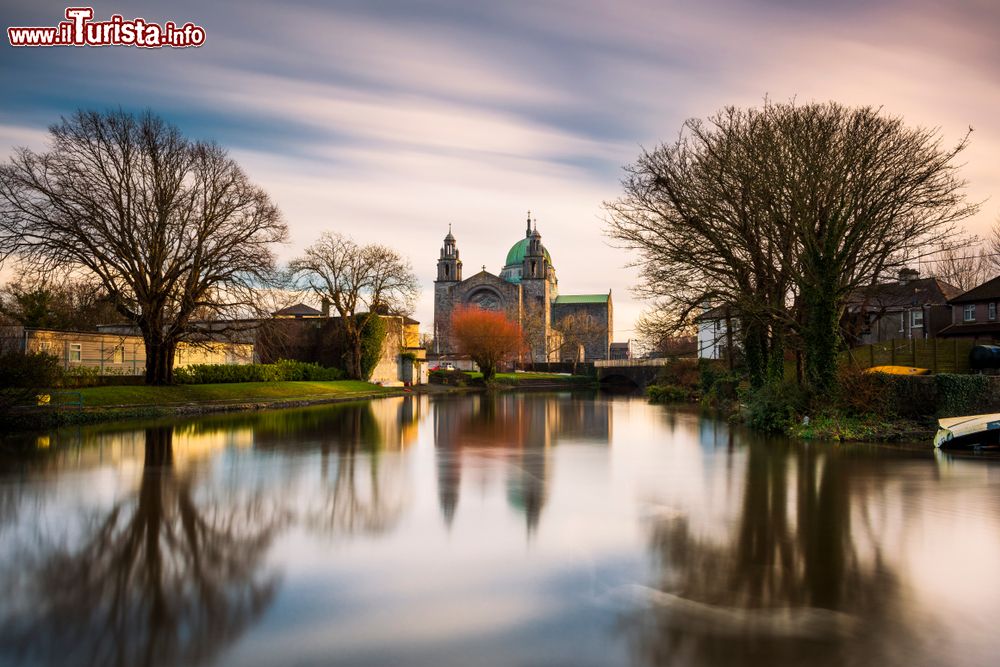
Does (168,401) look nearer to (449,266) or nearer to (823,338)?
(823,338)

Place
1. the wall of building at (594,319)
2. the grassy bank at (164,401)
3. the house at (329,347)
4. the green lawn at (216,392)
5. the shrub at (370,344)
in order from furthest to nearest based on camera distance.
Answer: the wall of building at (594,319) < the shrub at (370,344) < the house at (329,347) < the green lawn at (216,392) < the grassy bank at (164,401)

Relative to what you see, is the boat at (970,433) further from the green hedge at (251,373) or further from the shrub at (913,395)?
the green hedge at (251,373)

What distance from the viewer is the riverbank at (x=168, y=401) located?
19.8m

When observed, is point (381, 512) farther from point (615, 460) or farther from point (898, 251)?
point (898, 251)

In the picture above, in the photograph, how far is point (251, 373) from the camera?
Answer: 114 feet

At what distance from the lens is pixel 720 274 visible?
20984mm

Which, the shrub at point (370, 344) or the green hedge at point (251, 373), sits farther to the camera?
the shrub at point (370, 344)

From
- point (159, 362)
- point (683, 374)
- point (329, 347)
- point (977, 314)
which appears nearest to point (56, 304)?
point (329, 347)

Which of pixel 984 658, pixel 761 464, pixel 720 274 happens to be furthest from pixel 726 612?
pixel 720 274

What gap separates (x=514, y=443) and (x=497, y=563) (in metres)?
10.1

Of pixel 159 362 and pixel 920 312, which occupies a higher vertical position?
pixel 920 312

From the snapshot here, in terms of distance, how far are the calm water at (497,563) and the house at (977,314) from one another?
2847 cm

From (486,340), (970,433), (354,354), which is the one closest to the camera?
(970,433)

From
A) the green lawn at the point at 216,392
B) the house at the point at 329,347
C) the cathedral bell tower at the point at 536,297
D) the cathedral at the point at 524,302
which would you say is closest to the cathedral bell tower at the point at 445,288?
the cathedral at the point at 524,302
